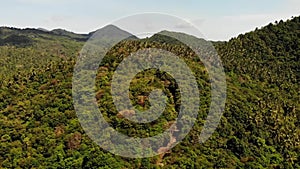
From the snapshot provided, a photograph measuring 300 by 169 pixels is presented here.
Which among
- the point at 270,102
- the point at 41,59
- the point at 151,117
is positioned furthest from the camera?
the point at 41,59

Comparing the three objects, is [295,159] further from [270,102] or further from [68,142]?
[68,142]

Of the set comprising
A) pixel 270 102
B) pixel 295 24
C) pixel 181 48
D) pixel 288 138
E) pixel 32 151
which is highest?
pixel 295 24

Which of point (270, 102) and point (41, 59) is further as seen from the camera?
point (41, 59)

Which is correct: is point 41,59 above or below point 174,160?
above

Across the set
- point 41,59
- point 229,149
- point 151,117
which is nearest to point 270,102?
point 229,149

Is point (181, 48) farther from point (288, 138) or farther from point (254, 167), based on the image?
point (254, 167)

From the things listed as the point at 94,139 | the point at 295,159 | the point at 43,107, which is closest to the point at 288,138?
the point at 295,159

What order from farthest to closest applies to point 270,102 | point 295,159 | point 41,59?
point 41,59 → point 270,102 → point 295,159
